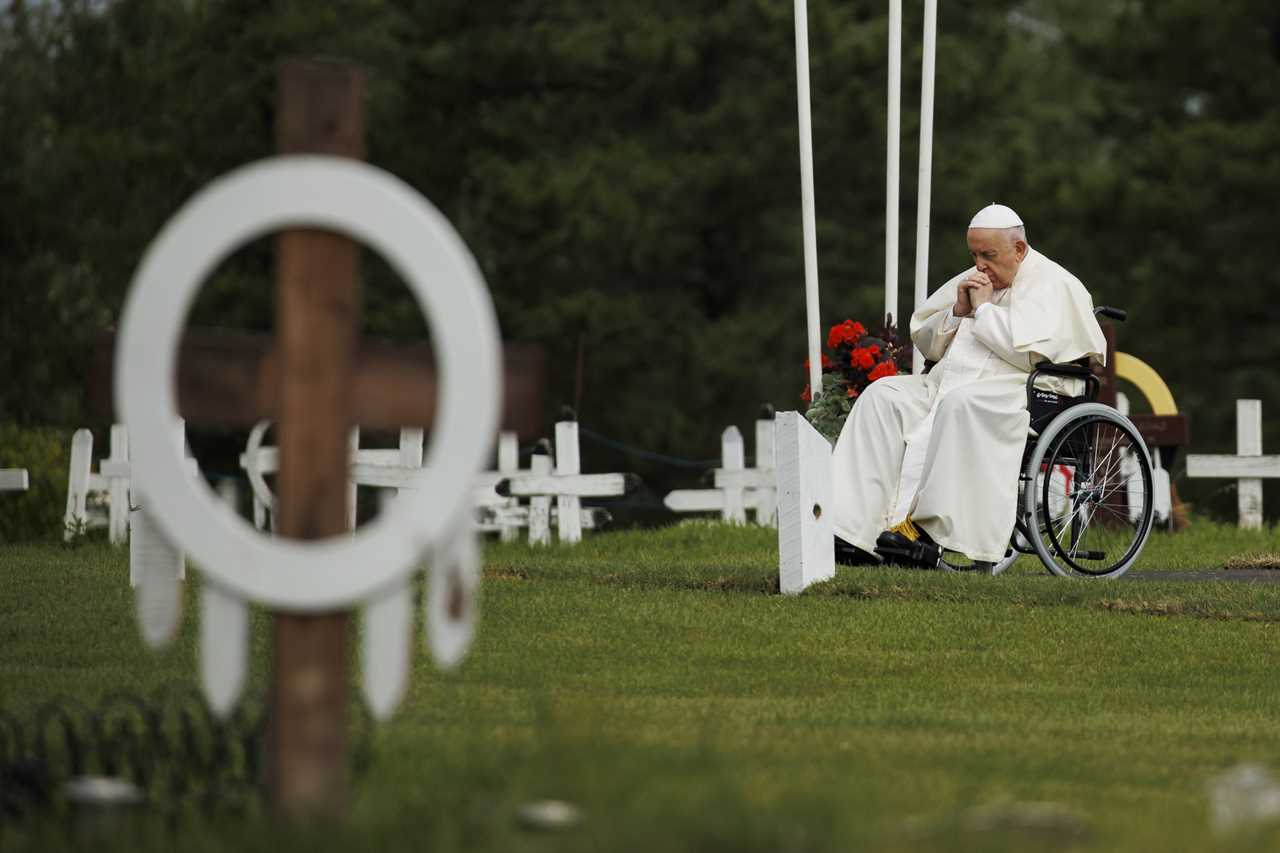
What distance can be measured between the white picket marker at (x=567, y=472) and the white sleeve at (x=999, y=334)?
5.10 meters

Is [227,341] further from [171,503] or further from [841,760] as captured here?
[841,760]

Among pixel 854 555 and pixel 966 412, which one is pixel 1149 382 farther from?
pixel 966 412

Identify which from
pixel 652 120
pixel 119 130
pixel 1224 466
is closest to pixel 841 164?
pixel 652 120

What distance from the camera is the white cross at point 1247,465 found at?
51.7 feet

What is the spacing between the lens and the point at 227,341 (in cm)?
408

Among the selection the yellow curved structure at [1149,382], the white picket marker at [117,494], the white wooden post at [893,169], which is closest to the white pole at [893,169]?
the white wooden post at [893,169]


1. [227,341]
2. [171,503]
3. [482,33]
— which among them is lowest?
[171,503]

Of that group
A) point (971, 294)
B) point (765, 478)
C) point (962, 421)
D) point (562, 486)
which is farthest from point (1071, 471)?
point (765, 478)

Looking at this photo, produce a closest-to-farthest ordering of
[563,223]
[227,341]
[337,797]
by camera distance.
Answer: [337,797]
[227,341]
[563,223]

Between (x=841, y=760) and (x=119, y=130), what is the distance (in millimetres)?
21656

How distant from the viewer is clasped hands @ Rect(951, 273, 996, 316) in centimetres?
1012

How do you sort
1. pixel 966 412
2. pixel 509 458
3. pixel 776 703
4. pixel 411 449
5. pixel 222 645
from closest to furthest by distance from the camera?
pixel 222 645 → pixel 776 703 → pixel 966 412 → pixel 411 449 → pixel 509 458

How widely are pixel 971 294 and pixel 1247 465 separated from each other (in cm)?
649

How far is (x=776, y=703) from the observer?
6512mm
